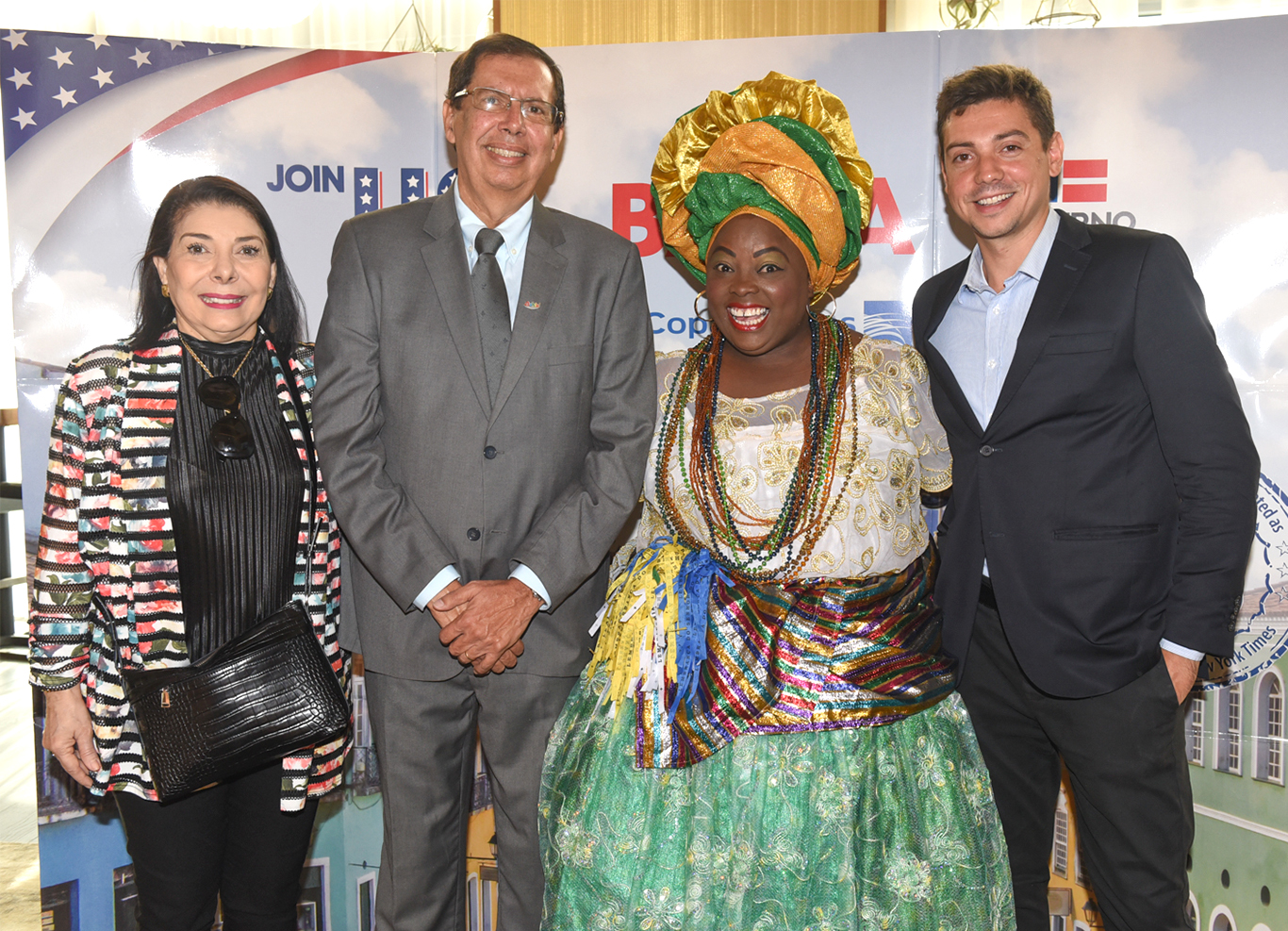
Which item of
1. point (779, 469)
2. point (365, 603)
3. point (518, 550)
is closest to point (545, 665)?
point (518, 550)

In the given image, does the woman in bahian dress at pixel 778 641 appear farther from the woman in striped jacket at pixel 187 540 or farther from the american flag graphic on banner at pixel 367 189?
the american flag graphic on banner at pixel 367 189

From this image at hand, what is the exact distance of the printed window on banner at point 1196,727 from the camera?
2.87m

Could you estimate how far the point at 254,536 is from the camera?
2.08 m

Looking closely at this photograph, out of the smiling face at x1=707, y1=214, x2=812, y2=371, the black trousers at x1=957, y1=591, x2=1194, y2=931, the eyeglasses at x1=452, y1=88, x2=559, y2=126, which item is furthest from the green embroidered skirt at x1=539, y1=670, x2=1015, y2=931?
the eyeglasses at x1=452, y1=88, x2=559, y2=126

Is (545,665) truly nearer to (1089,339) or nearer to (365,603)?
(365,603)

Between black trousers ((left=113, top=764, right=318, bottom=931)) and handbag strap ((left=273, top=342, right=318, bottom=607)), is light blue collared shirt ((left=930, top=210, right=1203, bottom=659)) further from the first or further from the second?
black trousers ((left=113, top=764, right=318, bottom=931))

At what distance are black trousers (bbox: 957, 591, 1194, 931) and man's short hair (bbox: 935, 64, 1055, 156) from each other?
1.13 m

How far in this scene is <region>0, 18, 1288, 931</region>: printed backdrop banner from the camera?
2764 mm

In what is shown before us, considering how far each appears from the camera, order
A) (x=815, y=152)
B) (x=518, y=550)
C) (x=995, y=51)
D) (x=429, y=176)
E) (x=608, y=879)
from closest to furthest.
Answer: (x=608, y=879), (x=518, y=550), (x=815, y=152), (x=995, y=51), (x=429, y=176)

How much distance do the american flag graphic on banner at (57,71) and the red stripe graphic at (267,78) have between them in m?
0.15

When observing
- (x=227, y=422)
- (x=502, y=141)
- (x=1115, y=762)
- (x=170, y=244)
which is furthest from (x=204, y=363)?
(x=1115, y=762)

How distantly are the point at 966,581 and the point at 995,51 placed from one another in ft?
5.14

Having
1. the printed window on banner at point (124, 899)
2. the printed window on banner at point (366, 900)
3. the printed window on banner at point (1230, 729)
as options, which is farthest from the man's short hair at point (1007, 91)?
the printed window on banner at point (124, 899)

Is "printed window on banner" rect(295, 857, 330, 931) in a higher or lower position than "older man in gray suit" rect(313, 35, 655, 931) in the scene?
lower
